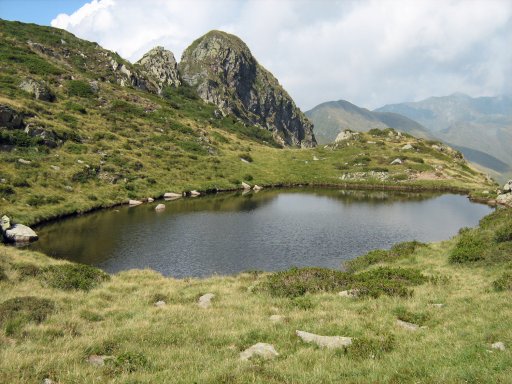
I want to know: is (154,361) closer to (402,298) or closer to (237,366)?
(237,366)

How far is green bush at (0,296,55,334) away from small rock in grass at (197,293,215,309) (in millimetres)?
7255

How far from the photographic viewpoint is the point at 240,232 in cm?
5328

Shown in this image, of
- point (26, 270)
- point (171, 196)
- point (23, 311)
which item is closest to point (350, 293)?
point (23, 311)

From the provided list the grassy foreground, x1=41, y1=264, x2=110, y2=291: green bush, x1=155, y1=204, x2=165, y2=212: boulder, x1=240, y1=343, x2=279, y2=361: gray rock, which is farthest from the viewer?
x1=155, y1=204, x2=165, y2=212: boulder

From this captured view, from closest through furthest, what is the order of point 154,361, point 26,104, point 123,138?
point 154,361 → point 26,104 → point 123,138

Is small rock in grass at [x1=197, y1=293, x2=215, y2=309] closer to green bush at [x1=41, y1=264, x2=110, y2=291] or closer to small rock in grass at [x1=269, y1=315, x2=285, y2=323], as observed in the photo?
small rock in grass at [x1=269, y1=315, x2=285, y2=323]

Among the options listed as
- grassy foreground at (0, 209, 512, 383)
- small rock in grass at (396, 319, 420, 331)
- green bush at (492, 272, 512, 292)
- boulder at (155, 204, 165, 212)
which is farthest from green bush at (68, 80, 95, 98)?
green bush at (492, 272, 512, 292)

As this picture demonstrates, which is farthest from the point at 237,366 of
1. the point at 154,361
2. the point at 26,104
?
the point at 26,104

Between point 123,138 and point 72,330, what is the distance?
89390 mm

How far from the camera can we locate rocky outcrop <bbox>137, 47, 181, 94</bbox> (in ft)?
614

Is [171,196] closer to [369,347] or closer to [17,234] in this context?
[17,234]

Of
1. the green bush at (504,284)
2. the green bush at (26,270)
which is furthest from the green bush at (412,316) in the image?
the green bush at (26,270)

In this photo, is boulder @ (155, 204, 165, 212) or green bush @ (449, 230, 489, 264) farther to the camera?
boulder @ (155, 204, 165, 212)

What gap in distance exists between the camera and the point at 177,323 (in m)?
16.6
